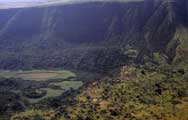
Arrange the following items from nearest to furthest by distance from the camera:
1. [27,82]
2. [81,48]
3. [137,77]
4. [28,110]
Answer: [28,110], [137,77], [27,82], [81,48]

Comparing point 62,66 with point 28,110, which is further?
point 62,66

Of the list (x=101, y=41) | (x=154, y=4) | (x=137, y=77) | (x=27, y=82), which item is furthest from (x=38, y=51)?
(x=137, y=77)

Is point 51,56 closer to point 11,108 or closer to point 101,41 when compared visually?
point 101,41

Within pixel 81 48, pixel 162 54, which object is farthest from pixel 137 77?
pixel 81 48

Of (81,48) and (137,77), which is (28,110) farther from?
(81,48)

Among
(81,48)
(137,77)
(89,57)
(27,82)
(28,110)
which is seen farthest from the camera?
(81,48)

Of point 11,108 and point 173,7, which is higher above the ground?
point 173,7
